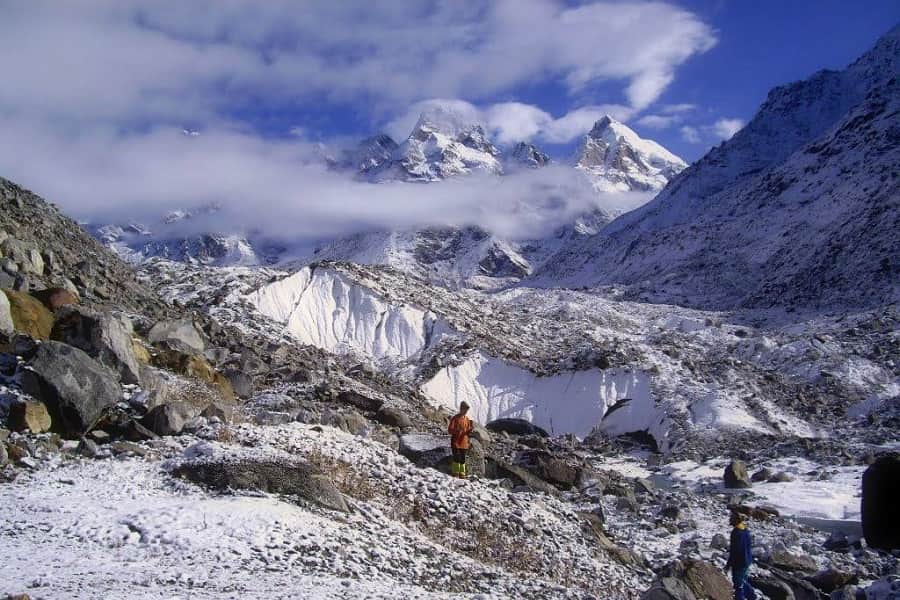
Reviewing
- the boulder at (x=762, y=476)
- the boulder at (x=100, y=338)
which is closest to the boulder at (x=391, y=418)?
the boulder at (x=100, y=338)

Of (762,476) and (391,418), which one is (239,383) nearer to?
(391,418)

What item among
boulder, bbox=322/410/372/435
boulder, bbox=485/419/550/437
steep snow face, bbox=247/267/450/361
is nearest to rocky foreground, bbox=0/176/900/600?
boulder, bbox=322/410/372/435

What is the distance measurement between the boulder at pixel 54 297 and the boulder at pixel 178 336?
2800 mm

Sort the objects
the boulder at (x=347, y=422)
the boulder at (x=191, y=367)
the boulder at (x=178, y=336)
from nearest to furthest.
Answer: the boulder at (x=347, y=422) < the boulder at (x=191, y=367) < the boulder at (x=178, y=336)

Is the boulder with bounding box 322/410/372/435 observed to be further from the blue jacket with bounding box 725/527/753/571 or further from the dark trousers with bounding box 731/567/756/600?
the dark trousers with bounding box 731/567/756/600

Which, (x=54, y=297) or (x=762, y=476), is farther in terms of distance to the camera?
(x=762, y=476)

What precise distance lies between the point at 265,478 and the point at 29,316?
8.36 metres

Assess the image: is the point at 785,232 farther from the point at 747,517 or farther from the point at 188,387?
the point at 188,387

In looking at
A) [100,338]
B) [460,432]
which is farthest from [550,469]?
[100,338]

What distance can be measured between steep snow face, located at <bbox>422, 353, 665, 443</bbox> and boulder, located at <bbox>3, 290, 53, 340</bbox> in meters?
25.1

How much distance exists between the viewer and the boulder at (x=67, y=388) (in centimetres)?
1238

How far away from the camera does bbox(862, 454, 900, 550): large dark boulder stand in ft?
45.6

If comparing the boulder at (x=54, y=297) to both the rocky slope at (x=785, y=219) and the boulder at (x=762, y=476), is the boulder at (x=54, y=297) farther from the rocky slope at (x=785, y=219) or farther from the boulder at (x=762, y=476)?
the rocky slope at (x=785, y=219)

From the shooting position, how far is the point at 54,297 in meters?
17.1
